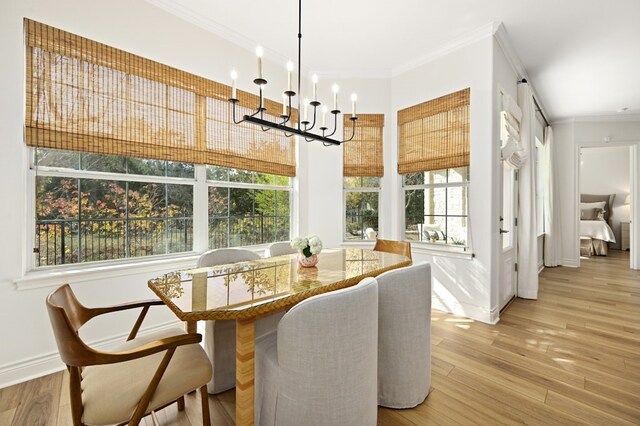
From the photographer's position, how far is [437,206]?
3463mm

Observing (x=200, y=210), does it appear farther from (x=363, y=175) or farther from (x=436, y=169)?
(x=436, y=169)

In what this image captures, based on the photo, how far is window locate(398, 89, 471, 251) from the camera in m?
3.12

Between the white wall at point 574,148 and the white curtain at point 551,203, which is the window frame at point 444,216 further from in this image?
the white wall at point 574,148

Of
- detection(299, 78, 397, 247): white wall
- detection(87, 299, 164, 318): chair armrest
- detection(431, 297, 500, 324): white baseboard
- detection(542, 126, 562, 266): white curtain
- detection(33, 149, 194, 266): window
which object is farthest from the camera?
detection(542, 126, 562, 266): white curtain

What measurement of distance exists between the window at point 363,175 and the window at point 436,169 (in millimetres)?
316

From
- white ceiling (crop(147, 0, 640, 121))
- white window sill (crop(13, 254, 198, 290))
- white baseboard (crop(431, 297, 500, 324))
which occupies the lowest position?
white baseboard (crop(431, 297, 500, 324))

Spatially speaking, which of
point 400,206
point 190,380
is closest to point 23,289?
point 190,380

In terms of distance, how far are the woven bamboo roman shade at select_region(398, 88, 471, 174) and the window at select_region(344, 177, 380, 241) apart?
1.59 feet

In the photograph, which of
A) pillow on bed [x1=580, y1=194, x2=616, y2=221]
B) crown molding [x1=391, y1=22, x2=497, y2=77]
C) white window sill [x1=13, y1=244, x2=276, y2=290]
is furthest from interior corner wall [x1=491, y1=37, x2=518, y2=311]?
pillow on bed [x1=580, y1=194, x2=616, y2=221]

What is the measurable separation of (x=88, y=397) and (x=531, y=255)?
14.3 ft

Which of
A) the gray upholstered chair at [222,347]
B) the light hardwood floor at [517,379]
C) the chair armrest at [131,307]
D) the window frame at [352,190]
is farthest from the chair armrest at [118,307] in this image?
the window frame at [352,190]

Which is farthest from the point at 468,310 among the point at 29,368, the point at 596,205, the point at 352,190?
the point at 596,205

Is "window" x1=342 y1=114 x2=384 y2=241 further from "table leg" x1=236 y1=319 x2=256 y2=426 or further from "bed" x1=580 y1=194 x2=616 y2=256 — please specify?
"bed" x1=580 y1=194 x2=616 y2=256

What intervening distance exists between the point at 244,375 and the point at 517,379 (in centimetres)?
187
